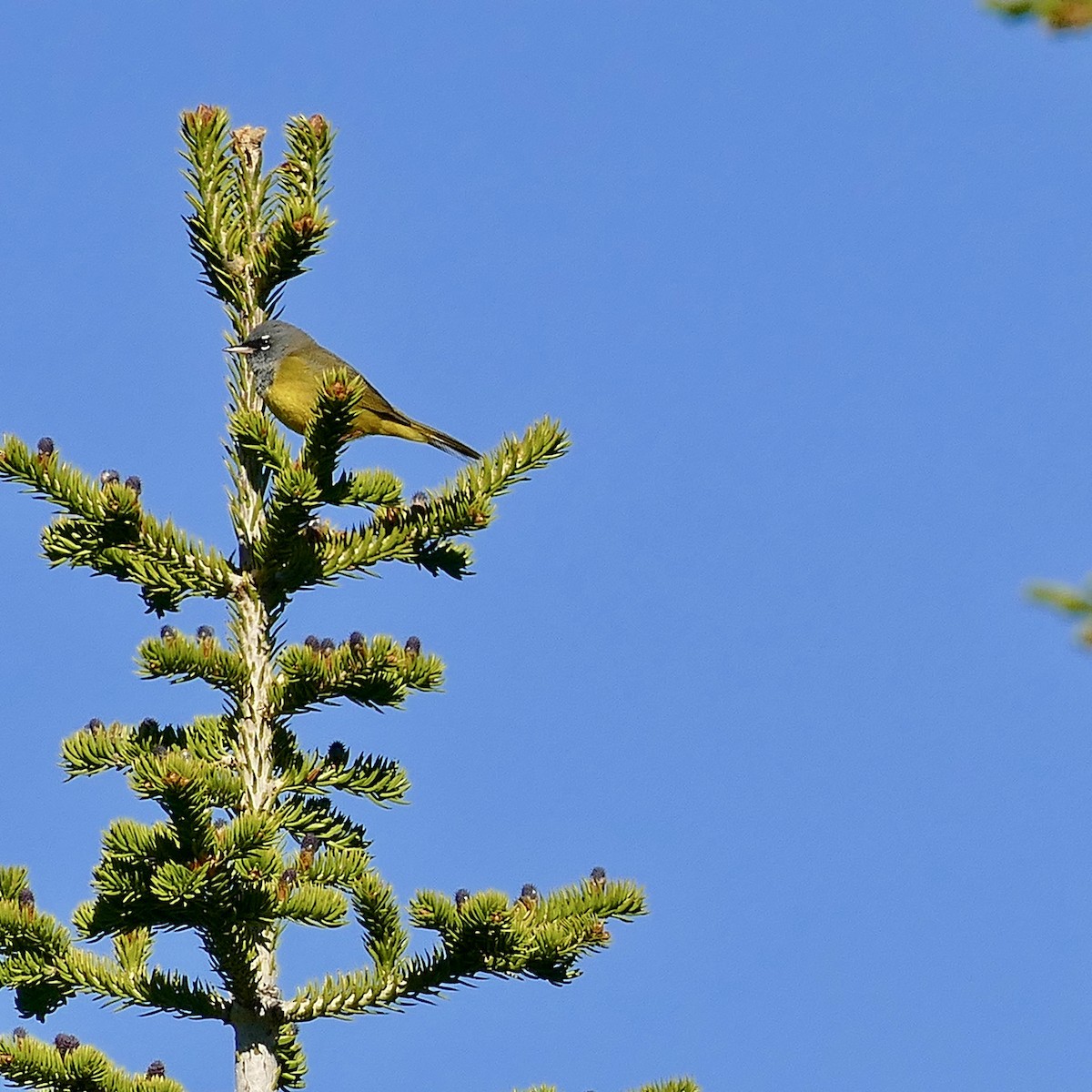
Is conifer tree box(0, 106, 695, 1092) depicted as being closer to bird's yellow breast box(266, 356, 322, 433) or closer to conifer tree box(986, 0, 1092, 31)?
bird's yellow breast box(266, 356, 322, 433)

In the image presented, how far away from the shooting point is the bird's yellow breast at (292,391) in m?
5.63

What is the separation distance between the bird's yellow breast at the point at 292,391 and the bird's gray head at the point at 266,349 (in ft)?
0.14

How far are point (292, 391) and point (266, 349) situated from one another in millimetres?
293

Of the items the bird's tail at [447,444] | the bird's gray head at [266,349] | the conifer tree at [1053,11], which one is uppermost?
the bird's tail at [447,444]

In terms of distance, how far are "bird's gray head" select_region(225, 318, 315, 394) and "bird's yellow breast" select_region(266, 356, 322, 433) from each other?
0.04 m

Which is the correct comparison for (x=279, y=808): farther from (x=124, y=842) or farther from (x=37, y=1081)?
(x=37, y=1081)

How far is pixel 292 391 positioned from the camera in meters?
5.82

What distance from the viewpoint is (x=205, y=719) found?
4.88 metres

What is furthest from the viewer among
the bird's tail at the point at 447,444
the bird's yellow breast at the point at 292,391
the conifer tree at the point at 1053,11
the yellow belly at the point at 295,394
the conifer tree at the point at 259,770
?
the bird's tail at the point at 447,444

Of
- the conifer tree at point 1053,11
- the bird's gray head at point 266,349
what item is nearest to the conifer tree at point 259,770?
the bird's gray head at point 266,349

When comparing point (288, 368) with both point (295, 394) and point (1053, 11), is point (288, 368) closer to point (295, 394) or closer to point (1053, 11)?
point (295, 394)

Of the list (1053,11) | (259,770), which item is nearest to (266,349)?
(259,770)

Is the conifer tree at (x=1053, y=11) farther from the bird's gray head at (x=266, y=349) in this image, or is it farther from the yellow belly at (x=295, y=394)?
the bird's gray head at (x=266, y=349)

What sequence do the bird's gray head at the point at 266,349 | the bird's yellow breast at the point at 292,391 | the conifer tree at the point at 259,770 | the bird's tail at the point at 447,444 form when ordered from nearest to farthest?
1. the conifer tree at the point at 259,770
2. the bird's gray head at the point at 266,349
3. the bird's yellow breast at the point at 292,391
4. the bird's tail at the point at 447,444
